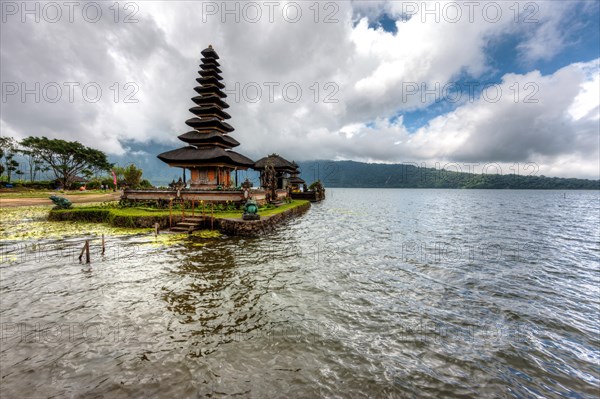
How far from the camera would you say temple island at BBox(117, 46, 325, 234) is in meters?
23.1

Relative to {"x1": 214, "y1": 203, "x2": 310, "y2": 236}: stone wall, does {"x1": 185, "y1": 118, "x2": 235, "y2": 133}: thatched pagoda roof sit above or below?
above

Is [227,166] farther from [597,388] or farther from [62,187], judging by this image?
[62,187]

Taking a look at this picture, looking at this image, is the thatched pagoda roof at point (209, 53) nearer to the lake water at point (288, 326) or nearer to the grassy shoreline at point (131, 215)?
the grassy shoreline at point (131, 215)

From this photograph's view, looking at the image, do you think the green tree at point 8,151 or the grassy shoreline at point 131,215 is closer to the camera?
the grassy shoreline at point 131,215

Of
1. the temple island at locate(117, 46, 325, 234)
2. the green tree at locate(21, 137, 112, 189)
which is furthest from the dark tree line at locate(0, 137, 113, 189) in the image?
the temple island at locate(117, 46, 325, 234)

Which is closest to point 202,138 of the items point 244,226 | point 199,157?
point 199,157

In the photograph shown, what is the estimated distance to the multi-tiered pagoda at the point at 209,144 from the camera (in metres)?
28.4

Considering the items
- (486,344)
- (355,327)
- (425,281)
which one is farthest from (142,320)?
(425,281)

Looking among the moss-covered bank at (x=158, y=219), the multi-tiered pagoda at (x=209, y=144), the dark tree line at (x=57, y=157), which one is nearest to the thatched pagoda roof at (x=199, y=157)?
the multi-tiered pagoda at (x=209, y=144)

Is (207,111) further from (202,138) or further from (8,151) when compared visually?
(8,151)

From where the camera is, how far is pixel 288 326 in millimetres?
6520

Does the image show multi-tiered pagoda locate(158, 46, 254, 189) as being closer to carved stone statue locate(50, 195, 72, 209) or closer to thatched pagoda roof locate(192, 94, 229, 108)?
thatched pagoda roof locate(192, 94, 229, 108)

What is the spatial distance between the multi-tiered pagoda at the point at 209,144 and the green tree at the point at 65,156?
43398 mm

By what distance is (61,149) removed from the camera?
180 feet
